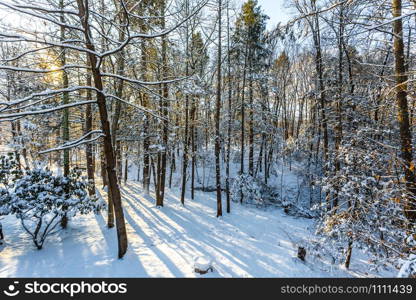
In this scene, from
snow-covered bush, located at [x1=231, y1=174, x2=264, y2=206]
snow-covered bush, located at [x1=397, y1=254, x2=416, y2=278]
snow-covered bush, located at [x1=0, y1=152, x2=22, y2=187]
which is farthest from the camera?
snow-covered bush, located at [x1=231, y1=174, x2=264, y2=206]

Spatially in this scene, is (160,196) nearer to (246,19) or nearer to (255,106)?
(255,106)

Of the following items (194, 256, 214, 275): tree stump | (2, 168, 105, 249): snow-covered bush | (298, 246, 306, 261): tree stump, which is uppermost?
(2, 168, 105, 249): snow-covered bush

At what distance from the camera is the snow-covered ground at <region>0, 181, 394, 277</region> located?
4.58 meters

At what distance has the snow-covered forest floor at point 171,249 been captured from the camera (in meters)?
4.59

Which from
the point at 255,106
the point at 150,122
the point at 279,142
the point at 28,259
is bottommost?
the point at 28,259

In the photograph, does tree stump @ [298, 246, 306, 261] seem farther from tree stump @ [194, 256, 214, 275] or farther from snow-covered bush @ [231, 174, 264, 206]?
snow-covered bush @ [231, 174, 264, 206]

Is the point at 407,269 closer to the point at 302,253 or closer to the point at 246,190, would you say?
the point at 302,253

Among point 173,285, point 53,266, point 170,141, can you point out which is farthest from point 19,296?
point 170,141

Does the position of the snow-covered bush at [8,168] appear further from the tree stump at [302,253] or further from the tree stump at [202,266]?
the tree stump at [302,253]

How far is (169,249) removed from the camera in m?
5.75

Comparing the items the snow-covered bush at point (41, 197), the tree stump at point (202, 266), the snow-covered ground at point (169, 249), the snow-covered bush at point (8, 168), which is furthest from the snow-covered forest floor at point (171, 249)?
the snow-covered bush at point (8, 168)

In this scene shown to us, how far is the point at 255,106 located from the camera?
39.8 feet

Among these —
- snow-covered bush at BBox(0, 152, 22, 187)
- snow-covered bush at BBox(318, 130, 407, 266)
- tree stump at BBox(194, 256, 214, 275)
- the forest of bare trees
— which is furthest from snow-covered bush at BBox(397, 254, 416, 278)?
snow-covered bush at BBox(0, 152, 22, 187)

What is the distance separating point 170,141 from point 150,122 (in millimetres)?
1308
